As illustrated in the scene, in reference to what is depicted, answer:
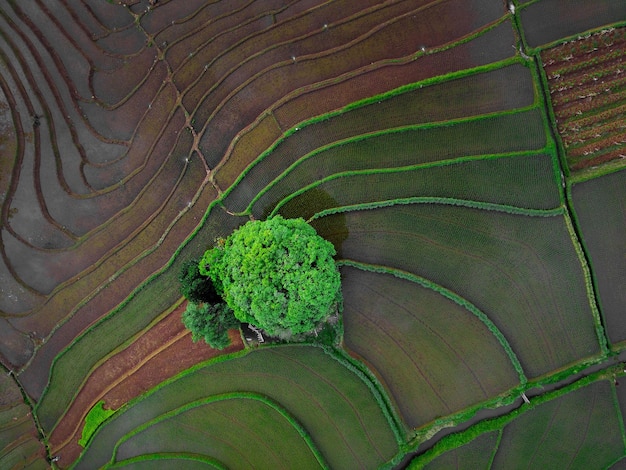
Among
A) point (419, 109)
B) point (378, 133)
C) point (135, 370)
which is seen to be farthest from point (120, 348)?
point (419, 109)

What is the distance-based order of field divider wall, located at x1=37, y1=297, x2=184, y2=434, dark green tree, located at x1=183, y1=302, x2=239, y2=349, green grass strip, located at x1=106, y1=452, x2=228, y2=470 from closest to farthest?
dark green tree, located at x1=183, y1=302, x2=239, y2=349
green grass strip, located at x1=106, y1=452, x2=228, y2=470
field divider wall, located at x1=37, y1=297, x2=184, y2=434

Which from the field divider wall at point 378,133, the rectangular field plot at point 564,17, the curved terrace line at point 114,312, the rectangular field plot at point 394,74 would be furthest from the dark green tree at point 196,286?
the rectangular field plot at point 564,17

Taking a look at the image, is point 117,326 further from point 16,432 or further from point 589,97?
point 589,97

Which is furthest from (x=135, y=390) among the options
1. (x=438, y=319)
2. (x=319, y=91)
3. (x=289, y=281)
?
(x=319, y=91)

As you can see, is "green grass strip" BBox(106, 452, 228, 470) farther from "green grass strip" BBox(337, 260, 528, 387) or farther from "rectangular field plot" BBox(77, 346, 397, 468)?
"green grass strip" BBox(337, 260, 528, 387)

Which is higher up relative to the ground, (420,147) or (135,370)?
(420,147)

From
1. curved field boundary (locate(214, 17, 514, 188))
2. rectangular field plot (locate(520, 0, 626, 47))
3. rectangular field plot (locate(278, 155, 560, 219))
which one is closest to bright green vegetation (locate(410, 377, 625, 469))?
rectangular field plot (locate(278, 155, 560, 219))
